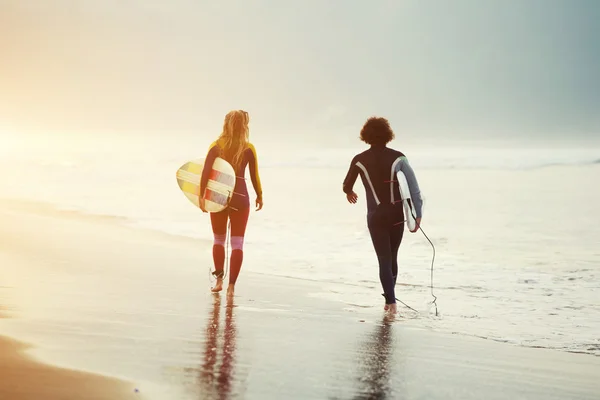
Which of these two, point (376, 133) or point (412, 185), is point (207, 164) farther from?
point (412, 185)

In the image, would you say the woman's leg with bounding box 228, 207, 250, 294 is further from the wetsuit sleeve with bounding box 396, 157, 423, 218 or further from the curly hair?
the wetsuit sleeve with bounding box 396, 157, 423, 218

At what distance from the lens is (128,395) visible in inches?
170

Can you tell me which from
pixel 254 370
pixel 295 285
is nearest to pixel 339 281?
pixel 295 285

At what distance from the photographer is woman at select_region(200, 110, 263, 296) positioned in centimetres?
810

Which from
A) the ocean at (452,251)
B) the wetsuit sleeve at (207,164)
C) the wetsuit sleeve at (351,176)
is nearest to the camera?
the ocean at (452,251)

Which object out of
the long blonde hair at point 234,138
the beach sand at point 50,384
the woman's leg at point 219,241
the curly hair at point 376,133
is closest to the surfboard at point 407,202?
the curly hair at point 376,133

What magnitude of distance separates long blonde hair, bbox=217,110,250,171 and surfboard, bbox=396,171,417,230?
151 cm

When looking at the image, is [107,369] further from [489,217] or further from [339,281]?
[489,217]

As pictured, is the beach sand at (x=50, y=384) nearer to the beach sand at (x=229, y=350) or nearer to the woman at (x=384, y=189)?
the beach sand at (x=229, y=350)

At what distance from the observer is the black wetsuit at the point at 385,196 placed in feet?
25.3

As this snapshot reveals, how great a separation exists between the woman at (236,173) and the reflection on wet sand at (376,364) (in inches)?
77.5

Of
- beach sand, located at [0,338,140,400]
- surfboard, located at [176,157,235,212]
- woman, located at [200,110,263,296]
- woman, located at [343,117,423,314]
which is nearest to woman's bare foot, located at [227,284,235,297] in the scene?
woman, located at [200,110,263,296]

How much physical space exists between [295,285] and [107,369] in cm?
474

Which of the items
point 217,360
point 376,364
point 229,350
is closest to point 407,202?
point 376,364
